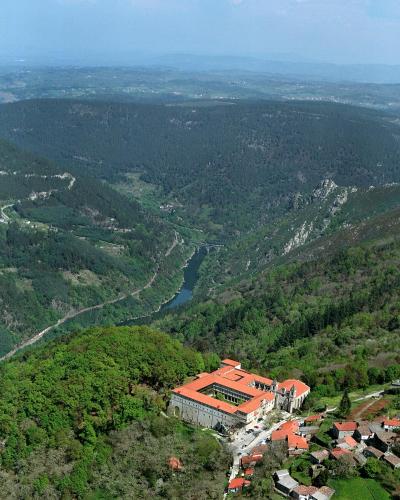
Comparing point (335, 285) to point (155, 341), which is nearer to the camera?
point (155, 341)

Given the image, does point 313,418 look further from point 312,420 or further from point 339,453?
point 339,453

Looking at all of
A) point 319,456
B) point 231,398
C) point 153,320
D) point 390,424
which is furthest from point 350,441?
point 153,320

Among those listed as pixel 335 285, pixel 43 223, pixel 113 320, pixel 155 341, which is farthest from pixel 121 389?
pixel 43 223

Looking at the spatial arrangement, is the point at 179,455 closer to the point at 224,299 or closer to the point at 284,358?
the point at 284,358

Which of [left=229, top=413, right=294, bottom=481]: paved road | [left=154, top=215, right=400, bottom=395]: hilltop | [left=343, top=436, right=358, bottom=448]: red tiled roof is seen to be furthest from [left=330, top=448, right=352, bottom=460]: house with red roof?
[left=154, top=215, right=400, bottom=395]: hilltop

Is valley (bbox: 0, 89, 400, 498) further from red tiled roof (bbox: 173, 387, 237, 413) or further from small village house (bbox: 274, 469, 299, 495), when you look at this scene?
red tiled roof (bbox: 173, 387, 237, 413)

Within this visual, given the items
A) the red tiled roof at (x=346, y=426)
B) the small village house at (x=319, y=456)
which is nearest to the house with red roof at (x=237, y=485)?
the small village house at (x=319, y=456)
